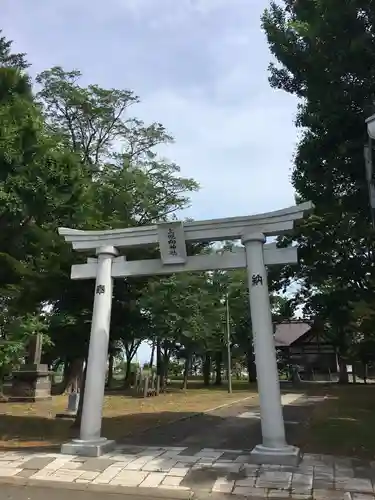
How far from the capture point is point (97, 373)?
8.70 meters

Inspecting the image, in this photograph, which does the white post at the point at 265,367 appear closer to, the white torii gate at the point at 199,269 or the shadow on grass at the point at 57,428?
the white torii gate at the point at 199,269

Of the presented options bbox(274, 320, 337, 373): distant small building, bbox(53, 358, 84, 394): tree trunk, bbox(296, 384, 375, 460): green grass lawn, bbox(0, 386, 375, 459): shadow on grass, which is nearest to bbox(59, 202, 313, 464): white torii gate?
bbox(0, 386, 375, 459): shadow on grass

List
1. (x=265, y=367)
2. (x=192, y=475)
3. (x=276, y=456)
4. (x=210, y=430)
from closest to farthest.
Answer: (x=192, y=475)
(x=276, y=456)
(x=265, y=367)
(x=210, y=430)

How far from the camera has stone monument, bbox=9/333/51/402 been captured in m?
20.3

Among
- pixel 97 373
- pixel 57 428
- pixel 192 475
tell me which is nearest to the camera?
pixel 192 475

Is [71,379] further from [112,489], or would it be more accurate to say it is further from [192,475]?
[112,489]

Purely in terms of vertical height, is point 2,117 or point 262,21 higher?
point 262,21

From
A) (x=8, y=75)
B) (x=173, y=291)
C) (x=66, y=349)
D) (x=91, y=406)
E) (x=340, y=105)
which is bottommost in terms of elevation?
(x=91, y=406)

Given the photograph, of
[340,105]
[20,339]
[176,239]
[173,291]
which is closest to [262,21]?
[340,105]

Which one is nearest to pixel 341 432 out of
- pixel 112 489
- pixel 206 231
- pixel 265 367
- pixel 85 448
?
pixel 265 367

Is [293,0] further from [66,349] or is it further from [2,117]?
[66,349]

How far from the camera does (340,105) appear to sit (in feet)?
31.5

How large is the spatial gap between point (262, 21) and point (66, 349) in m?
9.15

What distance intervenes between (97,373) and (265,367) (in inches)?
122
